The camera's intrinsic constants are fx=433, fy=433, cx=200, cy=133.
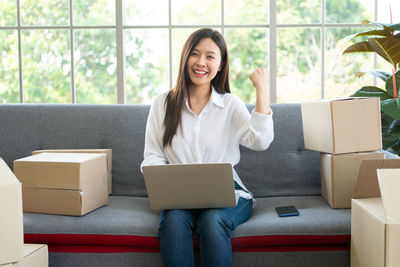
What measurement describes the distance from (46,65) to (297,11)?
6.25ft

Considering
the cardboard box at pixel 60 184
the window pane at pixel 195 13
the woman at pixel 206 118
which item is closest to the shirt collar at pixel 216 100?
the woman at pixel 206 118

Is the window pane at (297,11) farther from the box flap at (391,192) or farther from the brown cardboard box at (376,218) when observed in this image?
the box flap at (391,192)

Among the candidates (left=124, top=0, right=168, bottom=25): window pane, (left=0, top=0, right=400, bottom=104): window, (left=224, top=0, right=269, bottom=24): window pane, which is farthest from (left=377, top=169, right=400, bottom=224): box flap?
(left=124, top=0, right=168, bottom=25): window pane

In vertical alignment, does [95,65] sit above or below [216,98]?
above

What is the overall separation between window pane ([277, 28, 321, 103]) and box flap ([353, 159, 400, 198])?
1693 mm

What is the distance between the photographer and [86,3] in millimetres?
3180

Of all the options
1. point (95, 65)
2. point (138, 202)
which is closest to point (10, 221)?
point (138, 202)

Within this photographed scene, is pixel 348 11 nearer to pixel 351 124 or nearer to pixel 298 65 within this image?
pixel 298 65

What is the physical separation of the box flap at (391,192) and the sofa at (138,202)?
1.12ft

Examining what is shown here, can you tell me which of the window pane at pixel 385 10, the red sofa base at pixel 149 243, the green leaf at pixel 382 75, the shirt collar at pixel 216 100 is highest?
the window pane at pixel 385 10

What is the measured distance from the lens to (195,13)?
3137 millimetres

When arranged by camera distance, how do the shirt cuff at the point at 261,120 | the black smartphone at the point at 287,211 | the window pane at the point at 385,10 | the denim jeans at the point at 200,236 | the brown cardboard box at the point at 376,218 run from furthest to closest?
the window pane at the point at 385,10
the shirt cuff at the point at 261,120
the black smartphone at the point at 287,211
the denim jeans at the point at 200,236
the brown cardboard box at the point at 376,218

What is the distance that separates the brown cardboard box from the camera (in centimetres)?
125

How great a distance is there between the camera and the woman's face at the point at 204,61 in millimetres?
1944
